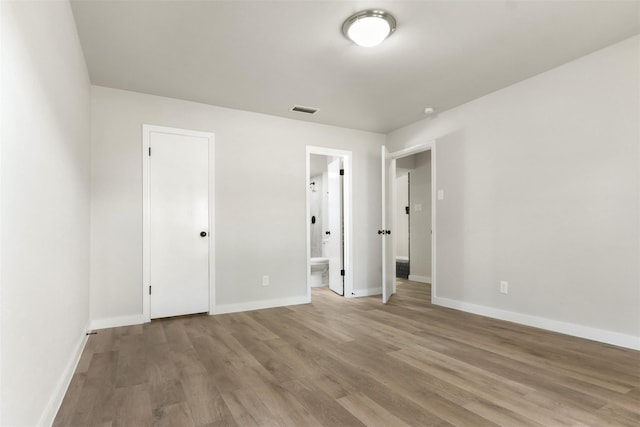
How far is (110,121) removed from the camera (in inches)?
137

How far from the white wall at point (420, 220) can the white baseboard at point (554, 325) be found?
2.08 metres

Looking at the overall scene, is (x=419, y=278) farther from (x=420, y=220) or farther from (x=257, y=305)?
(x=257, y=305)

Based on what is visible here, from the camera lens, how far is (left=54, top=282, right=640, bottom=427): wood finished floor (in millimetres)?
Answer: 1742

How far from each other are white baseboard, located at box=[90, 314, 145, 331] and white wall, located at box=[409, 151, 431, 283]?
4649 mm

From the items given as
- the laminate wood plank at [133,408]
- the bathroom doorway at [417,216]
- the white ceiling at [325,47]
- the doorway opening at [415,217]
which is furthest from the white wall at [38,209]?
the bathroom doorway at [417,216]

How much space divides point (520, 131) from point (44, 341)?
4089 mm

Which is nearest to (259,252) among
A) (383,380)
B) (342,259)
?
(342,259)

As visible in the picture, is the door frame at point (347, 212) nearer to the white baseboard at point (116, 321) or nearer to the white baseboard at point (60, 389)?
the white baseboard at point (116, 321)

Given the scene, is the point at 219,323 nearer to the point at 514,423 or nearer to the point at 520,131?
the point at 514,423

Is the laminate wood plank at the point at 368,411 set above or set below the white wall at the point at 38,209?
below

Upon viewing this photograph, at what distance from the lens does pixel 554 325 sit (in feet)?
10.3

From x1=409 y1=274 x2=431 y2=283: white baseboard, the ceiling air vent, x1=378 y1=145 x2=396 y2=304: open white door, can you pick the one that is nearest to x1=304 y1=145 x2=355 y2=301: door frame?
x1=378 y1=145 x2=396 y2=304: open white door

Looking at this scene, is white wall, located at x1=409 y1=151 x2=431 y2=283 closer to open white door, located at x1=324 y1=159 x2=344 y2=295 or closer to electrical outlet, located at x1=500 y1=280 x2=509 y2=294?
open white door, located at x1=324 y1=159 x2=344 y2=295

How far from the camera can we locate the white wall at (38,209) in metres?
1.15
